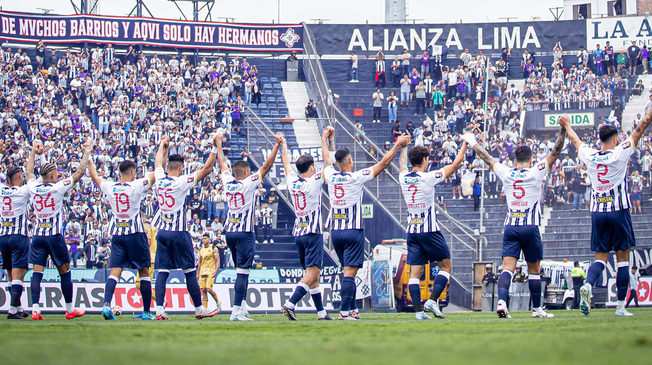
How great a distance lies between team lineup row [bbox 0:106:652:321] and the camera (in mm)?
11797

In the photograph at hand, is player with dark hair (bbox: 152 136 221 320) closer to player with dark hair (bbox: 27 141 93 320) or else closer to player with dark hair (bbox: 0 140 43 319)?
player with dark hair (bbox: 27 141 93 320)

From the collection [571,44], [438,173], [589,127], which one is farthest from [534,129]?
[438,173]

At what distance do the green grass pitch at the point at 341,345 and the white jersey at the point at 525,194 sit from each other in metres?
2.68

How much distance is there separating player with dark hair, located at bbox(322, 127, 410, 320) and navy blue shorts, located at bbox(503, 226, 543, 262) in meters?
2.14

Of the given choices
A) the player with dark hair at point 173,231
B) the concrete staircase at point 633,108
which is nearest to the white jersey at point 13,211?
the player with dark hair at point 173,231

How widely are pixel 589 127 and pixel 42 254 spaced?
94.7 ft

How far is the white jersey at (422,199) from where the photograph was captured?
12.2 metres

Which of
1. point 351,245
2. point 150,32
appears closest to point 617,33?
point 150,32

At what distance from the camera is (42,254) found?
13555 mm

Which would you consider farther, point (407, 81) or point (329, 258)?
point (407, 81)

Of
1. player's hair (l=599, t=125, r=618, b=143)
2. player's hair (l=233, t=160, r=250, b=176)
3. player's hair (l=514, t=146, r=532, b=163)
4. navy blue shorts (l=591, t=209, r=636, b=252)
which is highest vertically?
player's hair (l=599, t=125, r=618, b=143)

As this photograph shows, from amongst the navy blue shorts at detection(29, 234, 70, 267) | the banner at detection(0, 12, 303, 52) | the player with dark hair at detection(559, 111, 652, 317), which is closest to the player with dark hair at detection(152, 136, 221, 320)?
the navy blue shorts at detection(29, 234, 70, 267)

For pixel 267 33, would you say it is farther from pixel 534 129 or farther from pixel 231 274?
pixel 231 274

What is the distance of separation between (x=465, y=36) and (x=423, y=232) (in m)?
35.2
